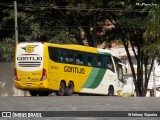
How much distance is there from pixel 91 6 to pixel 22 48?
7.29m

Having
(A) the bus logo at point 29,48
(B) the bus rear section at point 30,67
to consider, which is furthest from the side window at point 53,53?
(A) the bus logo at point 29,48

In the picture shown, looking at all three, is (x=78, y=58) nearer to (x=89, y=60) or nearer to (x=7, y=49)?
(x=89, y=60)

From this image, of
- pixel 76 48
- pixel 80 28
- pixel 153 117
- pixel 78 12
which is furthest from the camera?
pixel 80 28

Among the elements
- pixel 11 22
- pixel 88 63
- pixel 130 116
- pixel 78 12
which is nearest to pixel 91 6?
pixel 78 12

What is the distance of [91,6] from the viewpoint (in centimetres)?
3275

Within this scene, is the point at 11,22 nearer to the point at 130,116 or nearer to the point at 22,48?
the point at 22,48

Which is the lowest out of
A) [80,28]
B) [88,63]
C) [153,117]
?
[153,117]

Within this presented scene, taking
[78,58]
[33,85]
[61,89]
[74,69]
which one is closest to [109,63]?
[78,58]

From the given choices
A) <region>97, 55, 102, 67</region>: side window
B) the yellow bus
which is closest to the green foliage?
the yellow bus

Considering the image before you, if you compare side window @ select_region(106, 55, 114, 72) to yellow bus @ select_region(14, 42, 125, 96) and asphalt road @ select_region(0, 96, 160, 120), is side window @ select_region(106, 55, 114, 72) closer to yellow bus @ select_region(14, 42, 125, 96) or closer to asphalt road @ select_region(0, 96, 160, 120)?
yellow bus @ select_region(14, 42, 125, 96)

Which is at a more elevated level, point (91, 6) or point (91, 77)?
point (91, 6)

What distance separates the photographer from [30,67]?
27062mm

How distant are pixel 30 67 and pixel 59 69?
1652 millimetres

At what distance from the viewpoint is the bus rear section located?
87.9 ft
